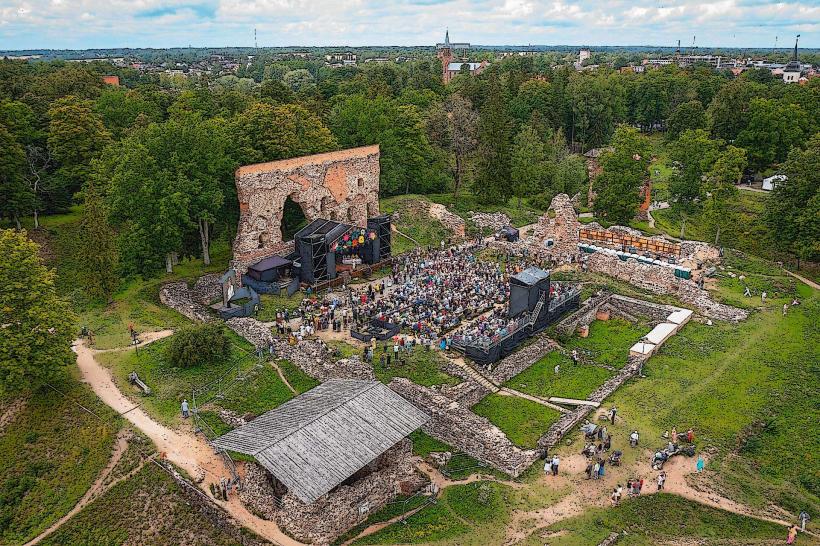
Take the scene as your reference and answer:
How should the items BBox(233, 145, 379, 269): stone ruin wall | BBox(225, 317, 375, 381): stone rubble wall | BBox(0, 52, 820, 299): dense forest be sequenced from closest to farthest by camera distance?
1. BBox(225, 317, 375, 381): stone rubble wall
2. BBox(233, 145, 379, 269): stone ruin wall
3. BBox(0, 52, 820, 299): dense forest

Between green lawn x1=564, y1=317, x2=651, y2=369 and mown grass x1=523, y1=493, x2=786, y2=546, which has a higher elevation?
green lawn x1=564, y1=317, x2=651, y2=369

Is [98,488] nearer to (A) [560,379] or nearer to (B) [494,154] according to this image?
(A) [560,379]

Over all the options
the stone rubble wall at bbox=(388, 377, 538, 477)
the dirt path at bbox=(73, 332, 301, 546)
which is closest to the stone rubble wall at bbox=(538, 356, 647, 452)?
the stone rubble wall at bbox=(388, 377, 538, 477)

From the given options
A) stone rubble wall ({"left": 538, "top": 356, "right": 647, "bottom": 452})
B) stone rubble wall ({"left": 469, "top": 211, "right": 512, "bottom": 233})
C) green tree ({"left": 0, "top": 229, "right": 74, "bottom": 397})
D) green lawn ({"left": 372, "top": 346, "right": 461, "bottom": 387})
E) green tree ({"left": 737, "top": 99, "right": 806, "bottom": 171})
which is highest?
green tree ({"left": 737, "top": 99, "right": 806, "bottom": 171})

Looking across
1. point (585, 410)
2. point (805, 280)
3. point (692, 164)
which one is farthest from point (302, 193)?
point (805, 280)

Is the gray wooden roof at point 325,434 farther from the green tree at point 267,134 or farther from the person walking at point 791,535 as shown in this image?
the green tree at point 267,134

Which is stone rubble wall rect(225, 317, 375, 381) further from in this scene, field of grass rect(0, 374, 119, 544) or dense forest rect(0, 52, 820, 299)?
dense forest rect(0, 52, 820, 299)
